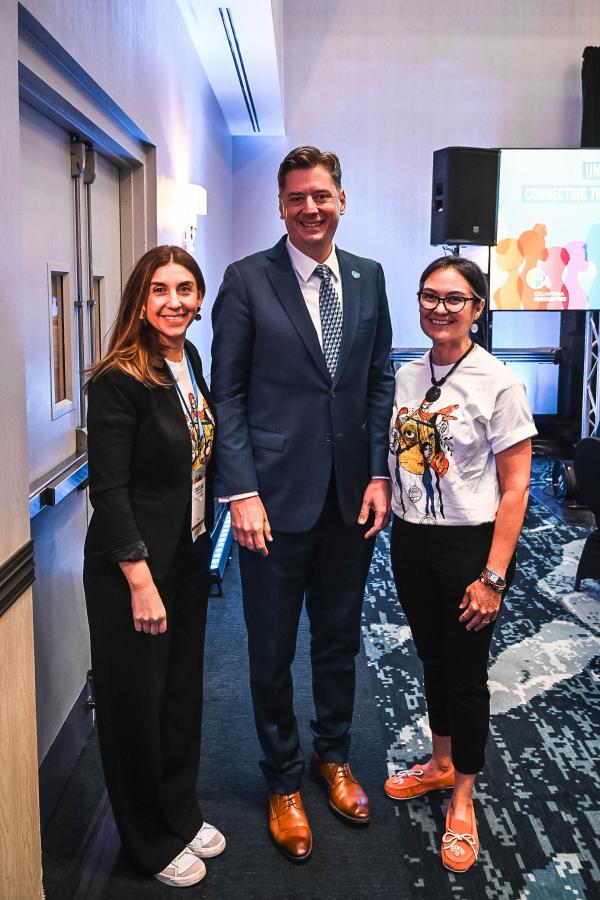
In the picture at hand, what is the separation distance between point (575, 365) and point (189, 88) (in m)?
4.12

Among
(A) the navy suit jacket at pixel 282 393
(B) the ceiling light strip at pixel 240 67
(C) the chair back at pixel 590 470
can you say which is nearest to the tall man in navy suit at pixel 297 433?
(A) the navy suit jacket at pixel 282 393

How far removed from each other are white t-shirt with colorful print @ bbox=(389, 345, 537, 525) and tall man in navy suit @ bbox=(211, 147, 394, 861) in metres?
0.09

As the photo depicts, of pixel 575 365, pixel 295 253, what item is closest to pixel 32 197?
pixel 295 253

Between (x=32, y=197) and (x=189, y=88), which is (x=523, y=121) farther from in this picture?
(x=32, y=197)

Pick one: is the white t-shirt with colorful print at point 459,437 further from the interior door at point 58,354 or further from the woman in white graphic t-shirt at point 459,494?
the interior door at point 58,354

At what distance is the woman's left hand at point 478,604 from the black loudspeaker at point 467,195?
384 centimetres

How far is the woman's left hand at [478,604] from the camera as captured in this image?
6.29 ft

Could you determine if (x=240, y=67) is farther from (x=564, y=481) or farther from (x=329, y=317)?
(x=329, y=317)

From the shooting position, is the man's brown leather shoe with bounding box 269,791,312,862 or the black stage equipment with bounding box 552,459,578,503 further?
the black stage equipment with bounding box 552,459,578,503

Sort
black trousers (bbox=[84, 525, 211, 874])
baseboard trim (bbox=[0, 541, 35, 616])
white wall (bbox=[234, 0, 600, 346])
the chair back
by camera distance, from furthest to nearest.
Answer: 1. white wall (bbox=[234, 0, 600, 346])
2. the chair back
3. black trousers (bbox=[84, 525, 211, 874])
4. baseboard trim (bbox=[0, 541, 35, 616])

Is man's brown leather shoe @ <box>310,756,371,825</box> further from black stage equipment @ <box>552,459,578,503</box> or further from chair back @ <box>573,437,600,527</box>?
black stage equipment @ <box>552,459,578,503</box>

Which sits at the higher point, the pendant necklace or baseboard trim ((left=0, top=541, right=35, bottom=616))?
the pendant necklace

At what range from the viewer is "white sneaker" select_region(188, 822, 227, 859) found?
202cm

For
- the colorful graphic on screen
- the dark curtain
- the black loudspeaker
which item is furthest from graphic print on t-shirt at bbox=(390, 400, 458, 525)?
the dark curtain
